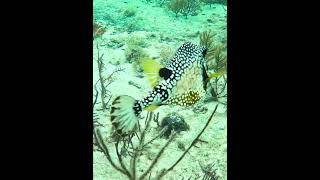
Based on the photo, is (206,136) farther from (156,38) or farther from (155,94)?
(156,38)

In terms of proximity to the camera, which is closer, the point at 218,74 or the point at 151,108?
the point at 151,108

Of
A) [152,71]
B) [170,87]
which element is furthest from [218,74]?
[152,71]

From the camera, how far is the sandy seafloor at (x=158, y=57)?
370 cm

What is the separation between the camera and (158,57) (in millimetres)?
3742

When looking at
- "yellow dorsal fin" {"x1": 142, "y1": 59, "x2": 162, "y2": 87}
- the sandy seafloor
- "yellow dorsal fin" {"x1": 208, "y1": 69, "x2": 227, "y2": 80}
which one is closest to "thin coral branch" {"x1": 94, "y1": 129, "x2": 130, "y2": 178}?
the sandy seafloor

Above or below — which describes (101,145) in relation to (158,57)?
below

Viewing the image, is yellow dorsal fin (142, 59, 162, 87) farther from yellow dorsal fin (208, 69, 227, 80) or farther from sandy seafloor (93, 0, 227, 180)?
yellow dorsal fin (208, 69, 227, 80)

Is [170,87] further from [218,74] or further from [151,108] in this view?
[218,74]

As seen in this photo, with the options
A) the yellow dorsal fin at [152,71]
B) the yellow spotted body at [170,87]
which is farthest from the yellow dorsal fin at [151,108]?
the yellow dorsal fin at [152,71]

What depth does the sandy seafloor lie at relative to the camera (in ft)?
12.1

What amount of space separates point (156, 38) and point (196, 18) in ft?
1.02

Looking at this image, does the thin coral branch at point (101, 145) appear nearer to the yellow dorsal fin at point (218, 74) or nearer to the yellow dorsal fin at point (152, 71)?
the yellow dorsal fin at point (152, 71)

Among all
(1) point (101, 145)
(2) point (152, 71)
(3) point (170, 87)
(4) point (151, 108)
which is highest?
(2) point (152, 71)

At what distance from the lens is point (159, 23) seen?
12.5 feet
